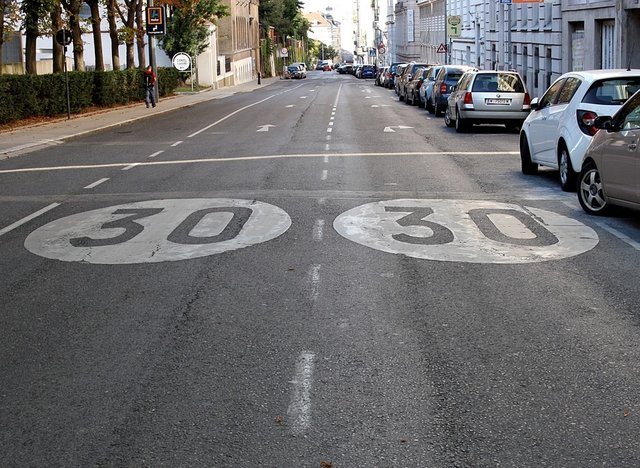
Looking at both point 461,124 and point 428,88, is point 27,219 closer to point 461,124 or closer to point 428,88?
point 461,124

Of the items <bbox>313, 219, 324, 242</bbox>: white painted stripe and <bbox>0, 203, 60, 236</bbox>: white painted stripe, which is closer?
<bbox>313, 219, 324, 242</bbox>: white painted stripe

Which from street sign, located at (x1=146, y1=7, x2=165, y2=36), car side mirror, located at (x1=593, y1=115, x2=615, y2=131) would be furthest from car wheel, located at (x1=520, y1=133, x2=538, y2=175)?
street sign, located at (x1=146, y1=7, x2=165, y2=36)

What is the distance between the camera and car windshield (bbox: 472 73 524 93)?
86.9ft

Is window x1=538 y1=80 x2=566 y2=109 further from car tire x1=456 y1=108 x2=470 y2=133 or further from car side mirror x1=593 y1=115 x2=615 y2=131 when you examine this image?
car tire x1=456 y1=108 x2=470 y2=133

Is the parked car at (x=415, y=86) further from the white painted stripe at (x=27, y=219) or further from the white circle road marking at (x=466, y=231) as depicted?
the white circle road marking at (x=466, y=231)

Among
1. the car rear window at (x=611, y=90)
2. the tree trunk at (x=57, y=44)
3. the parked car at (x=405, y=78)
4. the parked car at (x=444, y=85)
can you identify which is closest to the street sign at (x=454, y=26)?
the parked car at (x=405, y=78)

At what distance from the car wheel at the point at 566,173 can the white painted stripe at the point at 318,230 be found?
4.13 metres

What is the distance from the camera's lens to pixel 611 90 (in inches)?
563

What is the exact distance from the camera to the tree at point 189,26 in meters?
66.6

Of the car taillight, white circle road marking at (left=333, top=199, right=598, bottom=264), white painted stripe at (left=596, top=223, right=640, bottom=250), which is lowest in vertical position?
white painted stripe at (left=596, top=223, right=640, bottom=250)

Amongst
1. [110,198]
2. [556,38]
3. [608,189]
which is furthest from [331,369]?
[556,38]

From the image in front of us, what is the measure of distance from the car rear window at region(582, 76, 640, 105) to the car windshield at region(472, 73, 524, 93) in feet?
39.7

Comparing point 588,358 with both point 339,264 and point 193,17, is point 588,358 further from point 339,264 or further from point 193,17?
point 193,17

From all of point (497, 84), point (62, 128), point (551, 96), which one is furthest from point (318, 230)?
point (62, 128)
